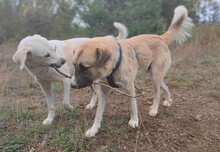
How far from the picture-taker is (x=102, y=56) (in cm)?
303

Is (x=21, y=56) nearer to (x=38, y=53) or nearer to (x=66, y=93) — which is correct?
(x=38, y=53)

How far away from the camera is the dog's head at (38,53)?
11.3 feet

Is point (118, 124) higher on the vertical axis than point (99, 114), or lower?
lower

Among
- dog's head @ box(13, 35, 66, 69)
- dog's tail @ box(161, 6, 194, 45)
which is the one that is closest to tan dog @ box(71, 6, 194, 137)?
dog's tail @ box(161, 6, 194, 45)

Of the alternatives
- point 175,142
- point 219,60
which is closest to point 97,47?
point 175,142

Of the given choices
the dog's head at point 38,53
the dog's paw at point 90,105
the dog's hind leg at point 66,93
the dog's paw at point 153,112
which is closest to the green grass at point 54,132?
→ the dog's hind leg at point 66,93

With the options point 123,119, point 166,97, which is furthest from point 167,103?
point 123,119

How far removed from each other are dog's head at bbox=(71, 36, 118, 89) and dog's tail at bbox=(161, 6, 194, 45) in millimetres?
1646

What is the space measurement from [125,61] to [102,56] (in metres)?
0.52

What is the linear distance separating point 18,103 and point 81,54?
224cm

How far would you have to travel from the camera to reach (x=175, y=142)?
362 centimetres

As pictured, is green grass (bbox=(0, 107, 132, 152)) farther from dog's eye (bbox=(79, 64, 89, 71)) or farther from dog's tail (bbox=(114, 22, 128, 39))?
dog's tail (bbox=(114, 22, 128, 39))

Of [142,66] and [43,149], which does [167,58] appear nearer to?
[142,66]

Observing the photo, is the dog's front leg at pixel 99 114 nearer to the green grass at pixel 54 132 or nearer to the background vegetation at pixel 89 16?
the green grass at pixel 54 132
